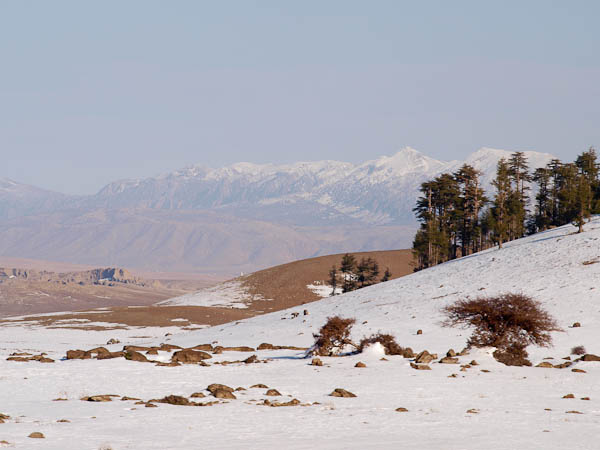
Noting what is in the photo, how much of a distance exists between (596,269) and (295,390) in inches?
1537

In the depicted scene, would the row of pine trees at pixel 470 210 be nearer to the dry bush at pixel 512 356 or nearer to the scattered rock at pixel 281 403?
the dry bush at pixel 512 356

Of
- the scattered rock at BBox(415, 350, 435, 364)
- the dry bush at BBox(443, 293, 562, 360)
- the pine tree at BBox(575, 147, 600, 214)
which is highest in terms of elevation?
the pine tree at BBox(575, 147, 600, 214)

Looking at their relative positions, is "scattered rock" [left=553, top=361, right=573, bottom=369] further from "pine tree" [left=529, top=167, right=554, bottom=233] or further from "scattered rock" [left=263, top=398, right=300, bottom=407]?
"pine tree" [left=529, top=167, right=554, bottom=233]

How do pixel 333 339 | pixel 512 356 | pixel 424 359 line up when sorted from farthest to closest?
pixel 333 339 < pixel 512 356 < pixel 424 359

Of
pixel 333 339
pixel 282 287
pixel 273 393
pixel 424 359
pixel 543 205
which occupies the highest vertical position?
pixel 543 205

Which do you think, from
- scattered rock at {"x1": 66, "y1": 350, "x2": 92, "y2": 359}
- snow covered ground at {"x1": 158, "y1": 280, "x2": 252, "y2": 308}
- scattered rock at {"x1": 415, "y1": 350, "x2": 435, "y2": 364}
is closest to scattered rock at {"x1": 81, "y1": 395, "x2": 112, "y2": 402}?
scattered rock at {"x1": 66, "y1": 350, "x2": 92, "y2": 359}

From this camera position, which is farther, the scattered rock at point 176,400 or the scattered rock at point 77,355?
the scattered rock at point 77,355

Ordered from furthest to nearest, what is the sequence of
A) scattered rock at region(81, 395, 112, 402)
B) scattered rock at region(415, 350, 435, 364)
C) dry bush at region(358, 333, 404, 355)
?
dry bush at region(358, 333, 404, 355), scattered rock at region(415, 350, 435, 364), scattered rock at region(81, 395, 112, 402)

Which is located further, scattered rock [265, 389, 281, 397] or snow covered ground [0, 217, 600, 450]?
scattered rock [265, 389, 281, 397]

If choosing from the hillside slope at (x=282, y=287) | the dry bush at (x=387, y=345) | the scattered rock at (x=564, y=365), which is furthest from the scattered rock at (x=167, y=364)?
the hillside slope at (x=282, y=287)

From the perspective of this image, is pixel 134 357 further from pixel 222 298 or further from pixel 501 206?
pixel 222 298

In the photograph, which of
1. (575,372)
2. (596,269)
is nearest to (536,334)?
(575,372)

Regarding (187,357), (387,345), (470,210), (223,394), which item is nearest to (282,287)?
(470,210)

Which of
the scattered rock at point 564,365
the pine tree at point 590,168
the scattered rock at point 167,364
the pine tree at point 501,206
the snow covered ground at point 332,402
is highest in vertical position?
the pine tree at point 590,168
